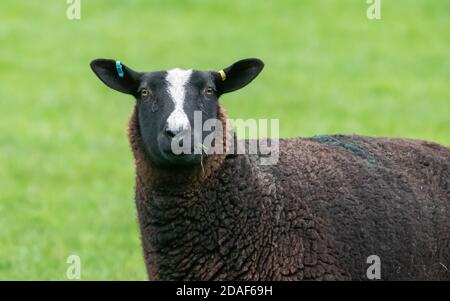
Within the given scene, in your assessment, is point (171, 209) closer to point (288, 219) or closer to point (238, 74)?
point (288, 219)

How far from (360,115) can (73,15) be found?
33.5 ft

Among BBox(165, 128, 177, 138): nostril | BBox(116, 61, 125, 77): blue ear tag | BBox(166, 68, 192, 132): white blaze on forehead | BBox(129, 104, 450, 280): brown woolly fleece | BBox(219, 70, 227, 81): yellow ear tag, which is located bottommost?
BBox(129, 104, 450, 280): brown woolly fleece

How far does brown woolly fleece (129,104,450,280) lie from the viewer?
293 inches

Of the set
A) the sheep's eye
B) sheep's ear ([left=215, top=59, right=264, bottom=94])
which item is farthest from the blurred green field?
the sheep's eye

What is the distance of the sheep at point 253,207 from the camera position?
7.42 m

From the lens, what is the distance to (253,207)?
759 centimetres

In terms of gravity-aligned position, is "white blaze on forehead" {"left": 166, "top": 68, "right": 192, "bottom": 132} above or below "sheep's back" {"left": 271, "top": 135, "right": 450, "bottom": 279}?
above

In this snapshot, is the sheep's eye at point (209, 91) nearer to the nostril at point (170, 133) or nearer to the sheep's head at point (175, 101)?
the sheep's head at point (175, 101)

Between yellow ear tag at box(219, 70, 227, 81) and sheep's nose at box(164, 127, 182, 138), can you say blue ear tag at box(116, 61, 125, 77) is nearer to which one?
yellow ear tag at box(219, 70, 227, 81)

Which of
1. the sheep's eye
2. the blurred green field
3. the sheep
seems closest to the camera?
the sheep

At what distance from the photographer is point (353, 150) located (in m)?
8.33

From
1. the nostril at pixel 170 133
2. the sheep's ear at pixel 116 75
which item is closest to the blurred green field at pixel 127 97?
the sheep's ear at pixel 116 75

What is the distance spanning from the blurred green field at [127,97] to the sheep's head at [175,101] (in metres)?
3.70

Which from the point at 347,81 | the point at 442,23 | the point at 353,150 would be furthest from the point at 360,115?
the point at 353,150
